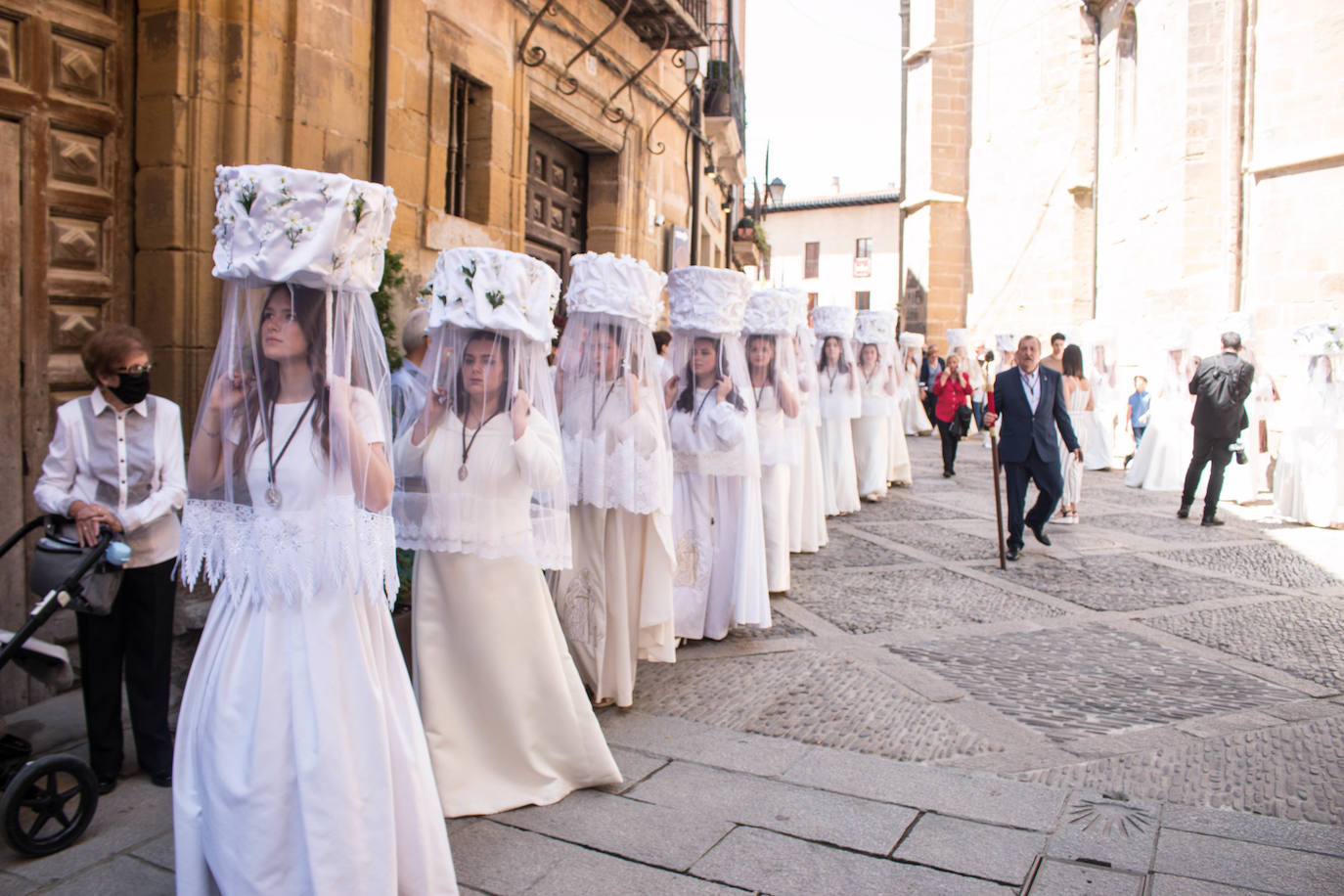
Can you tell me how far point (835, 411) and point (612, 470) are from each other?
6716mm

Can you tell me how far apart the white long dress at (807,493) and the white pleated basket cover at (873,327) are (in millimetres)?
3429

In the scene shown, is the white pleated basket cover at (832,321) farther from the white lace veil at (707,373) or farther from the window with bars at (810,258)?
the window with bars at (810,258)

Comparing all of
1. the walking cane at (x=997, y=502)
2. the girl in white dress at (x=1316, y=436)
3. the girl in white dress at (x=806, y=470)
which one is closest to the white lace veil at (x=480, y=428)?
the girl in white dress at (x=806, y=470)

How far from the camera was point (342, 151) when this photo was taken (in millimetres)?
6391

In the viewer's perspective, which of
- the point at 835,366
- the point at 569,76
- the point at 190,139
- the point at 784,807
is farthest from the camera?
the point at 835,366

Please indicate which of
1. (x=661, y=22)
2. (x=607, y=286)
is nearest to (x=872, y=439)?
(x=661, y=22)

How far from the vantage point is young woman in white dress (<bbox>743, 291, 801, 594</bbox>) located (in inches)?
274

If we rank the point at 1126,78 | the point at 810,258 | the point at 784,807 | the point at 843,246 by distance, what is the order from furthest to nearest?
the point at 810,258
the point at 843,246
the point at 1126,78
the point at 784,807

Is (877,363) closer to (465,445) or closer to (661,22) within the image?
(661,22)

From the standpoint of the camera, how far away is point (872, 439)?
40.2 feet

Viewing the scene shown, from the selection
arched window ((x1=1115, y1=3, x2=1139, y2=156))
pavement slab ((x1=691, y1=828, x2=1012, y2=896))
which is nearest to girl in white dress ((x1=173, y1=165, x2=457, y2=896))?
pavement slab ((x1=691, y1=828, x2=1012, y2=896))

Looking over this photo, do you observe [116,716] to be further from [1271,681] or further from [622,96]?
[622,96]

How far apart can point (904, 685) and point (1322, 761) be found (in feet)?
5.87

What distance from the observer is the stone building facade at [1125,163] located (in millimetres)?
16016
